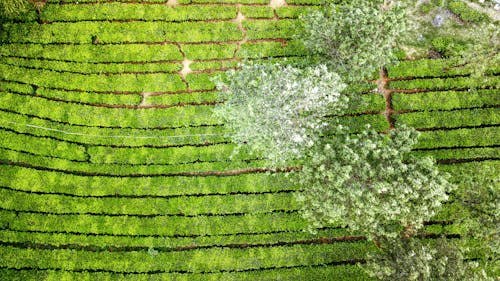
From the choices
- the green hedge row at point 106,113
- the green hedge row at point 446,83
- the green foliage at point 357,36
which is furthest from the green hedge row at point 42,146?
the green hedge row at point 446,83

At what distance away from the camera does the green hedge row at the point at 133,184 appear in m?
29.2

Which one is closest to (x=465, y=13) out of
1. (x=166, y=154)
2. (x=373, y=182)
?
(x=373, y=182)

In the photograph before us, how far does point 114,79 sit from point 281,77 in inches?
536

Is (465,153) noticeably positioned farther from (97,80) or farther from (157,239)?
(97,80)

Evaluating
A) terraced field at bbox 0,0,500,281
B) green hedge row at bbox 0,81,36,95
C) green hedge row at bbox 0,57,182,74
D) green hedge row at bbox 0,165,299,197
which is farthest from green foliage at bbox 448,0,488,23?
green hedge row at bbox 0,81,36,95

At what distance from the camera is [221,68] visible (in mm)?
→ 30469

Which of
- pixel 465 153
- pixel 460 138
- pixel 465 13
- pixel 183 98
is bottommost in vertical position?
pixel 465 153

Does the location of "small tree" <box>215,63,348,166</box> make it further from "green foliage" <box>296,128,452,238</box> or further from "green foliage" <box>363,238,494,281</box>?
"green foliage" <box>363,238,494,281</box>

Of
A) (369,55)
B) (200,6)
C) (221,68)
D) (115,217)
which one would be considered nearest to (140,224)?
(115,217)

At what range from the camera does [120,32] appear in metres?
30.6

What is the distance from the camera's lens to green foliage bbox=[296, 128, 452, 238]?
21.2 meters

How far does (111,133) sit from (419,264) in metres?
21.7

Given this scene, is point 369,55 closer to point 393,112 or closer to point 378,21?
point 378,21

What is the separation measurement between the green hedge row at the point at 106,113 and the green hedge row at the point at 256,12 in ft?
25.2
